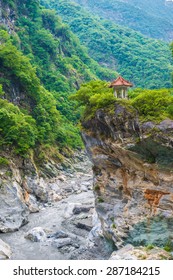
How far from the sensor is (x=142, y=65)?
106 meters

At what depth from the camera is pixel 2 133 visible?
142ft

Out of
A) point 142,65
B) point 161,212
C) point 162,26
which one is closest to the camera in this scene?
point 161,212

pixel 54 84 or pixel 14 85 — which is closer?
pixel 14 85

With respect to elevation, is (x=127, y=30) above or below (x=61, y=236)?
above

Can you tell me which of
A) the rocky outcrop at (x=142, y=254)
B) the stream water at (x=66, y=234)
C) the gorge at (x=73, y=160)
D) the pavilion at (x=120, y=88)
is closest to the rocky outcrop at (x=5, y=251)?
the gorge at (x=73, y=160)

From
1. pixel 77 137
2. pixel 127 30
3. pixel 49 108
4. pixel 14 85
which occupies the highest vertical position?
pixel 127 30

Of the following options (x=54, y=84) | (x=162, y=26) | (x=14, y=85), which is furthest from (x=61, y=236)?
(x=162, y=26)

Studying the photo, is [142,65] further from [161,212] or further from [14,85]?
[161,212]

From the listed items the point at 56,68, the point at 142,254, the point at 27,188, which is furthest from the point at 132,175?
the point at 56,68

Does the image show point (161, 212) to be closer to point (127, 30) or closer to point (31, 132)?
point (31, 132)

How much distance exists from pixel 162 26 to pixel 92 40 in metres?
66.3

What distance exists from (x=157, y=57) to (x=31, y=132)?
74.2 metres

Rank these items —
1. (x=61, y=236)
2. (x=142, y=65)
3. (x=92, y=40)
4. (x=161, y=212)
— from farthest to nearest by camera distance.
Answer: (x=92, y=40) < (x=142, y=65) < (x=61, y=236) < (x=161, y=212)

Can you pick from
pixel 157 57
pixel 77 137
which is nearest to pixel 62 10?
pixel 157 57
